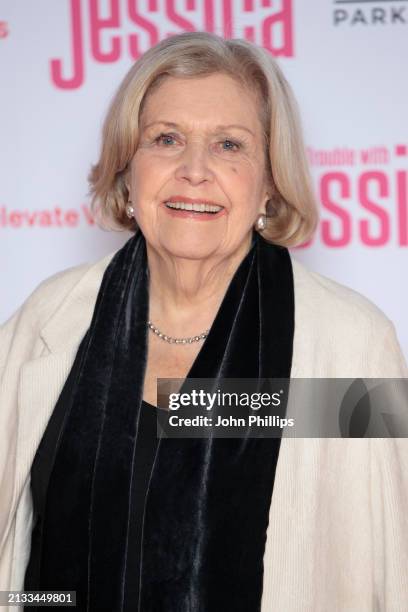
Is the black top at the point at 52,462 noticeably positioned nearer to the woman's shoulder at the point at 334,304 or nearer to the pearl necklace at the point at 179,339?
the pearl necklace at the point at 179,339

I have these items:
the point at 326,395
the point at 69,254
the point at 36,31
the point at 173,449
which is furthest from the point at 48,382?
the point at 36,31

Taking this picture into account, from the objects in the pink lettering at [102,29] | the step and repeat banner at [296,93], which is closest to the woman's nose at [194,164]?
the step and repeat banner at [296,93]

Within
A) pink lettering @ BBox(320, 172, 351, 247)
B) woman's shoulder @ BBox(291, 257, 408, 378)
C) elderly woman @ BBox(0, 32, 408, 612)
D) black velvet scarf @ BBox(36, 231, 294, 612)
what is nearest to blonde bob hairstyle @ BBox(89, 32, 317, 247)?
elderly woman @ BBox(0, 32, 408, 612)

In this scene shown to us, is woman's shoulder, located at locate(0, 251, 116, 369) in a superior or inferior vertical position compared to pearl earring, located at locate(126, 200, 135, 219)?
inferior

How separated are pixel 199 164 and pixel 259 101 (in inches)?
8.2

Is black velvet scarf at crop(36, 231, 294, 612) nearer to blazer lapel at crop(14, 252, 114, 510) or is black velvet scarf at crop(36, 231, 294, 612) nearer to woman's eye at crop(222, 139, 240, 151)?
blazer lapel at crop(14, 252, 114, 510)

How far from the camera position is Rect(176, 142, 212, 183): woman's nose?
1646 mm

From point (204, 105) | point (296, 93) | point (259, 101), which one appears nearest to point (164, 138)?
point (204, 105)

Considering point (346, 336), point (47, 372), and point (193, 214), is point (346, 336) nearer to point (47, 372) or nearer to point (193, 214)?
point (193, 214)

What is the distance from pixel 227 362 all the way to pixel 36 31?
1.43 metres

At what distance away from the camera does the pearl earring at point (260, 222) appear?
5.98ft

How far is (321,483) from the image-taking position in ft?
5.09

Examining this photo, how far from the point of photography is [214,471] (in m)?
1.59

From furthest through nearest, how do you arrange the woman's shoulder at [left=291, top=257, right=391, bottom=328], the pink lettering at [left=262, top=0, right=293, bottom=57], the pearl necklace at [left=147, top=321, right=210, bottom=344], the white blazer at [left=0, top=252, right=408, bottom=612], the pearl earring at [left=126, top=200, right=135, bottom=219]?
the pink lettering at [left=262, top=0, right=293, bottom=57]
the pearl earring at [left=126, top=200, right=135, bottom=219]
the pearl necklace at [left=147, top=321, right=210, bottom=344]
the woman's shoulder at [left=291, top=257, right=391, bottom=328]
the white blazer at [left=0, top=252, right=408, bottom=612]
